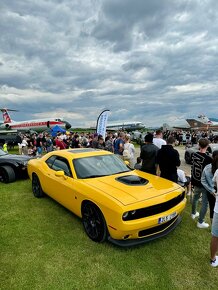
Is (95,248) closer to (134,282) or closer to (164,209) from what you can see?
(134,282)

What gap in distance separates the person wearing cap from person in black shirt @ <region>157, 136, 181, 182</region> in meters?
0.57

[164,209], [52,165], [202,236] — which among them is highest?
[52,165]

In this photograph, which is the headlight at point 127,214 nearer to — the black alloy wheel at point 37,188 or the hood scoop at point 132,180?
the hood scoop at point 132,180

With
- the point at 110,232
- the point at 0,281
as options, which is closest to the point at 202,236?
the point at 110,232

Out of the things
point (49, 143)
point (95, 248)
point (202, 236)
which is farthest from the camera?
point (49, 143)

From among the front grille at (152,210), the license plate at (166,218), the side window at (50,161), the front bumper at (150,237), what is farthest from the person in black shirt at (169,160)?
the side window at (50,161)

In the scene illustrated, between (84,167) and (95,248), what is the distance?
165cm

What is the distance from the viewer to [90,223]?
427 centimetres

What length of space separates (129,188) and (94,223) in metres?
0.85

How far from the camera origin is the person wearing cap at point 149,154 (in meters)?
6.12

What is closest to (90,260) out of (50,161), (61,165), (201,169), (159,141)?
(61,165)

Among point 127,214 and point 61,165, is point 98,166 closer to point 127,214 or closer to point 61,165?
point 61,165

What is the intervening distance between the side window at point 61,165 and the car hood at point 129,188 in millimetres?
700

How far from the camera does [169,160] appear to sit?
5375 mm
